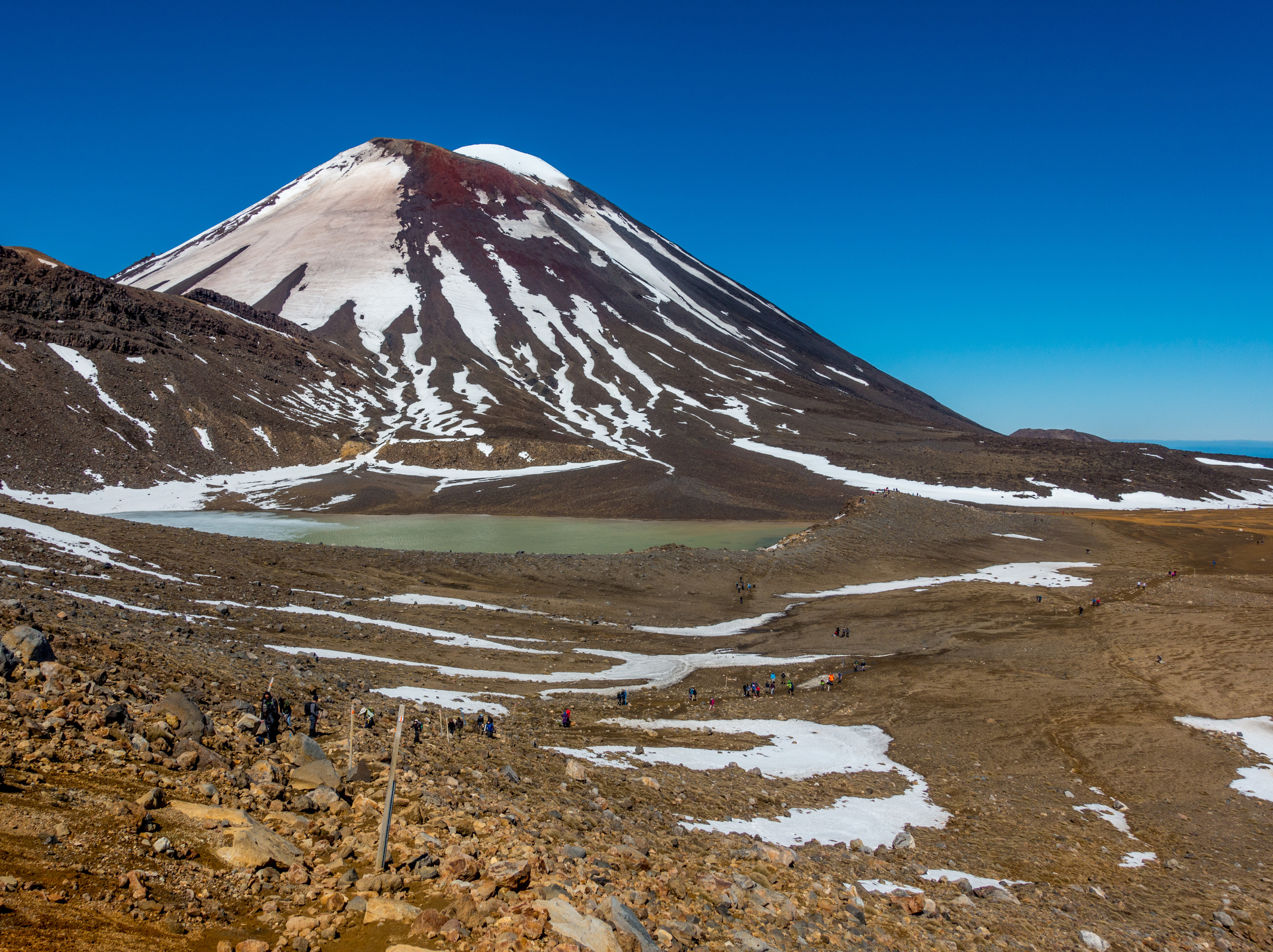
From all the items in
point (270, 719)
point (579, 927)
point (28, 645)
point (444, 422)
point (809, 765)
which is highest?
point (444, 422)

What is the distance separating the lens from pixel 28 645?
36.0 ft

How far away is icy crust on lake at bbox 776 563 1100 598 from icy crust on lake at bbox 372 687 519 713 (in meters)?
27.4

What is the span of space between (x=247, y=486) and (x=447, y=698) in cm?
8099

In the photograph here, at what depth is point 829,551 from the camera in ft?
180

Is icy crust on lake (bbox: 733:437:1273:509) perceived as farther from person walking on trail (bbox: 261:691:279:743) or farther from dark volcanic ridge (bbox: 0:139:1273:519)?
person walking on trail (bbox: 261:691:279:743)

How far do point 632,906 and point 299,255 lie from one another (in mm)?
216012

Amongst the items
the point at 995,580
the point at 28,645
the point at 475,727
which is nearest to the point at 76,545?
the point at 475,727

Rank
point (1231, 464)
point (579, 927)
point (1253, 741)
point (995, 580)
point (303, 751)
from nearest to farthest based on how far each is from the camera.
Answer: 1. point (579, 927)
2. point (303, 751)
3. point (1253, 741)
4. point (995, 580)
5. point (1231, 464)

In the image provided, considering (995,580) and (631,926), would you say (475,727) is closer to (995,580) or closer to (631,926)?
(631,926)

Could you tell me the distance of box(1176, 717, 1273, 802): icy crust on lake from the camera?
1930 centimetres

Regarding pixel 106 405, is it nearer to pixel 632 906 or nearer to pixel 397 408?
pixel 397 408

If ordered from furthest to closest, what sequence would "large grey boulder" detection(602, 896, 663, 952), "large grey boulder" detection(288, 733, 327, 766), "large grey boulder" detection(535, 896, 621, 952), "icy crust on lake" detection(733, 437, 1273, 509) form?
"icy crust on lake" detection(733, 437, 1273, 509)
"large grey boulder" detection(288, 733, 327, 766)
"large grey boulder" detection(602, 896, 663, 952)
"large grey boulder" detection(535, 896, 621, 952)

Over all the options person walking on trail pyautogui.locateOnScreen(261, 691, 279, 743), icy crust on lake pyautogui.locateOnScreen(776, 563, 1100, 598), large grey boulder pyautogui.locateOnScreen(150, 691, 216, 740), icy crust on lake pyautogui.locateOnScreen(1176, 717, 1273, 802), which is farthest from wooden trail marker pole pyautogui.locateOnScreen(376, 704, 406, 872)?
icy crust on lake pyautogui.locateOnScreen(776, 563, 1100, 598)

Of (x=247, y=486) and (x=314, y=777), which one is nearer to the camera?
(x=314, y=777)
